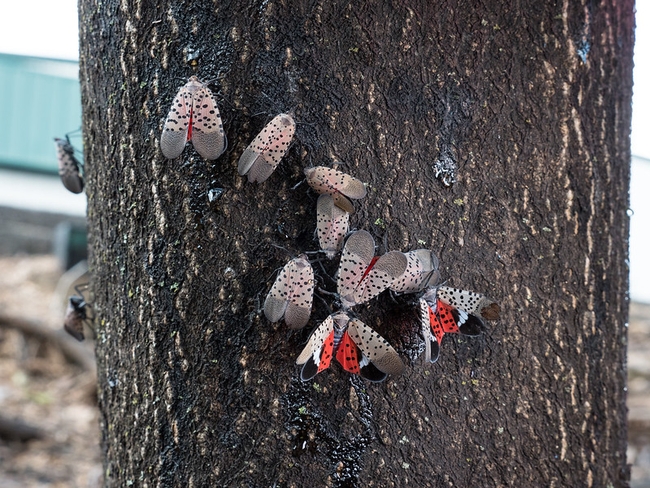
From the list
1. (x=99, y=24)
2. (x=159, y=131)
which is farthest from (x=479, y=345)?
(x=99, y=24)

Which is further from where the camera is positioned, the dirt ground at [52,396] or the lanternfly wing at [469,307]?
the dirt ground at [52,396]

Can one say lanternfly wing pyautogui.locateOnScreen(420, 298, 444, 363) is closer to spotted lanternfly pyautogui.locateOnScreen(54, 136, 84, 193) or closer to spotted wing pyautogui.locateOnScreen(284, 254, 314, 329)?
spotted wing pyautogui.locateOnScreen(284, 254, 314, 329)

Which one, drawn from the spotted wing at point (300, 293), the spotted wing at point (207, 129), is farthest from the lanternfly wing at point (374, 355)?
the spotted wing at point (207, 129)

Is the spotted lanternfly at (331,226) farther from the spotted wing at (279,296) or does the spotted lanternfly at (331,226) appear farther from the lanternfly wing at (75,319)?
the lanternfly wing at (75,319)

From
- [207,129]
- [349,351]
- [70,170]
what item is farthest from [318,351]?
[70,170]

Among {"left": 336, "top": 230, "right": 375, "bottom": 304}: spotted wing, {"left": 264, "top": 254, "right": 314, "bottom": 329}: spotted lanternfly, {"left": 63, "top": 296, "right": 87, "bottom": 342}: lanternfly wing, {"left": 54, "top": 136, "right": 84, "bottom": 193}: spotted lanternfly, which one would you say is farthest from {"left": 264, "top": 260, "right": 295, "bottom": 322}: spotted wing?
{"left": 63, "top": 296, "right": 87, "bottom": 342}: lanternfly wing

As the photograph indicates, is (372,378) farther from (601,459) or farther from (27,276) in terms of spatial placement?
(27,276)
